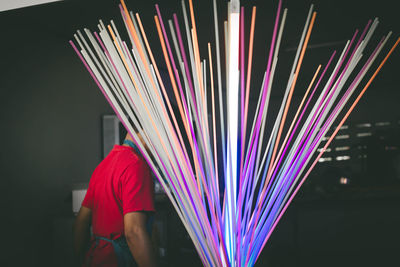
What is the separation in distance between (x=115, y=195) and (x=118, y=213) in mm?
64

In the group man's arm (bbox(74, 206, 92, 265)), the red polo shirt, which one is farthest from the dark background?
the red polo shirt

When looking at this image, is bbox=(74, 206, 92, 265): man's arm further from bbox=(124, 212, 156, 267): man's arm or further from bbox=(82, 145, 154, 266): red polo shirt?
bbox=(124, 212, 156, 267): man's arm

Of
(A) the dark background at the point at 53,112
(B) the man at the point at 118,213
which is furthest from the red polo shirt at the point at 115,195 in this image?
(A) the dark background at the point at 53,112

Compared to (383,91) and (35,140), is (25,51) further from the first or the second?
(383,91)

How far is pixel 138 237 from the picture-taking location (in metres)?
1.09

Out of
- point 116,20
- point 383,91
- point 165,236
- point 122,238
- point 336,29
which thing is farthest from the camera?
point 383,91

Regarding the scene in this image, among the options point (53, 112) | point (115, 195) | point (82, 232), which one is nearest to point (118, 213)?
point (115, 195)

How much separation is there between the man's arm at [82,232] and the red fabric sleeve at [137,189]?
0.24 m

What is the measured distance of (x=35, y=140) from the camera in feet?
5.41

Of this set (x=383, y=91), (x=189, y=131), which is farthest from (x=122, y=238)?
(x=383, y=91)

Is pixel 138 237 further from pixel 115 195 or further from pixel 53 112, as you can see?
pixel 53 112

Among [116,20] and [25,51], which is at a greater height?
[116,20]

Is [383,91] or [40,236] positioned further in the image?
[383,91]

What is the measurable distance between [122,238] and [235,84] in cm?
77
